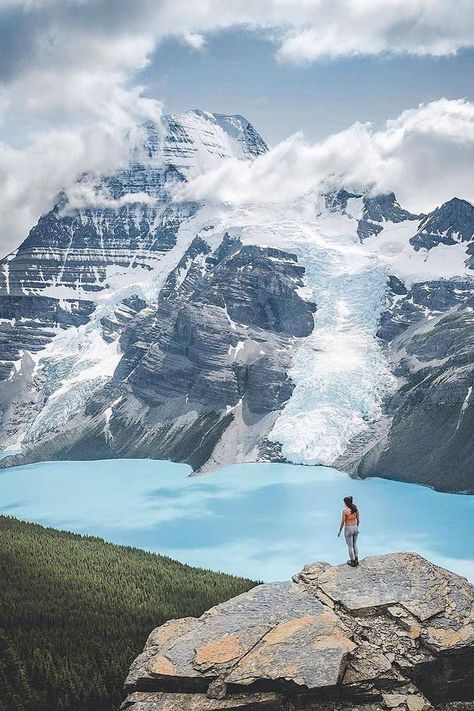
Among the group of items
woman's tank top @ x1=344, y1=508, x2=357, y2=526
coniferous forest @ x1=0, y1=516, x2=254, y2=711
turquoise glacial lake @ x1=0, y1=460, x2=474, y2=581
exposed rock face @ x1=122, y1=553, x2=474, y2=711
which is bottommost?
turquoise glacial lake @ x1=0, y1=460, x2=474, y2=581

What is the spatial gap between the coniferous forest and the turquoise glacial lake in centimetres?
2484

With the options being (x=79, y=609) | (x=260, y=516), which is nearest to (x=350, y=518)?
(x=79, y=609)

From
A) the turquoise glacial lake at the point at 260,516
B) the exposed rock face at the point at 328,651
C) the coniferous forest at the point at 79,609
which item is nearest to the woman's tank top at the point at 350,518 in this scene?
the exposed rock face at the point at 328,651

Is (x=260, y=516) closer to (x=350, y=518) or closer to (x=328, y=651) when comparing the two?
(x=350, y=518)

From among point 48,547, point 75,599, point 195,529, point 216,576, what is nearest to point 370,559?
point 75,599

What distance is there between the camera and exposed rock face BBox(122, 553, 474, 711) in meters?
→ 24.9

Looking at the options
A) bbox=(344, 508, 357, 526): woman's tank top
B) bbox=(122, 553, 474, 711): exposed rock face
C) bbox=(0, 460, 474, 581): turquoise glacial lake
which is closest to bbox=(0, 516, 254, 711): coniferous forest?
bbox=(0, 460, 474, 581): turquoise glacial lake

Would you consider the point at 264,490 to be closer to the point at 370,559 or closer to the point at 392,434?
the point at 392,434

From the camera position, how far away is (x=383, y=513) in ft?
477

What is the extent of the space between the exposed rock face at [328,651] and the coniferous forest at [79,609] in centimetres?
2568

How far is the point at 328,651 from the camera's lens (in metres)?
25.7

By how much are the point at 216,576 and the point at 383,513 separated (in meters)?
65.3

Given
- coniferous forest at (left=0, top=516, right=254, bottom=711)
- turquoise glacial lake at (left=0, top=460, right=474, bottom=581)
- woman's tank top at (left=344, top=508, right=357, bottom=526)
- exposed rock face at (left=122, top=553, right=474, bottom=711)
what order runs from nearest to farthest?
exposed rock face at (left=122, top=553, right=474, bottom=711)
woman's tank top at (left=344, top=508, right=357, bottom=526)
coniferous forest at (left=0, top=516, right=254, bottom=711)
turquoise glacial lake at (left=0, top=460, right=474, bottom=581)

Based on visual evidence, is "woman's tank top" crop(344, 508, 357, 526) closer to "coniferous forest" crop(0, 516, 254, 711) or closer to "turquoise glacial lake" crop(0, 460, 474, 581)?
"coniferous forest" crop(0, 516, 254, 711)
